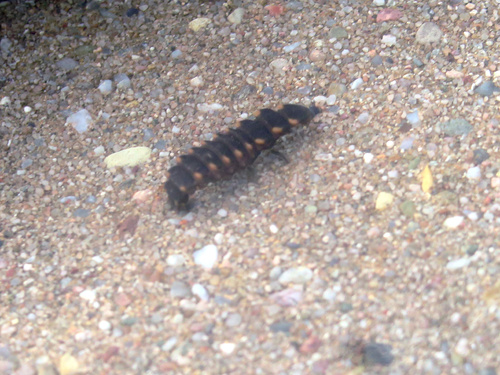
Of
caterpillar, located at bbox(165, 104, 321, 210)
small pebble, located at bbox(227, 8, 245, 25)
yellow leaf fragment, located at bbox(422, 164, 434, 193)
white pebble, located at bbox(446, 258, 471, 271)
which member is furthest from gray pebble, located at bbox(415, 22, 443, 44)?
white pebble, located at bbox(446, 258, 471, 271)

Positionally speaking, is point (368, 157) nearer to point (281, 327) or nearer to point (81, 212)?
point (281, 327)

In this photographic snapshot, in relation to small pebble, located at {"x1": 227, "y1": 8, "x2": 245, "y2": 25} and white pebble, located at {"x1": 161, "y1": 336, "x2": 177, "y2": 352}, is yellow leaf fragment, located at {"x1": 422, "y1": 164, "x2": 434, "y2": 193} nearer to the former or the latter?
white pebble, located at {"x1": 161, "y1": 336, "x2": 177, "y2": 352}

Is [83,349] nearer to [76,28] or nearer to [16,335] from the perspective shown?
[16,335]

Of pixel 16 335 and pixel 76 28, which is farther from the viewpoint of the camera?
pixel 76 28

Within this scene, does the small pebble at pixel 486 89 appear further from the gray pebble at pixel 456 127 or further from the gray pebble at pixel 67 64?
the gray pebble at pixel 67 64

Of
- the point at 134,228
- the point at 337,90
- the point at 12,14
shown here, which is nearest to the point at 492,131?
the point at 337,90
